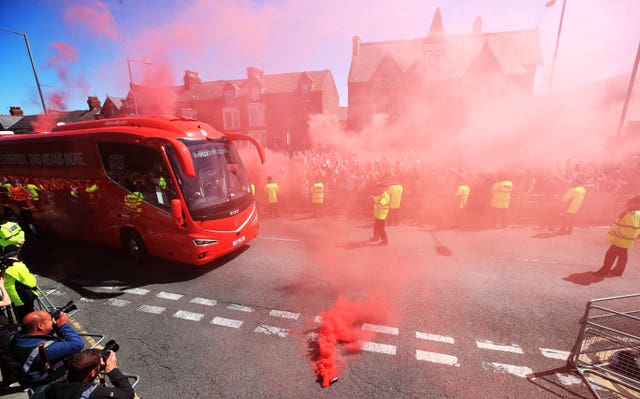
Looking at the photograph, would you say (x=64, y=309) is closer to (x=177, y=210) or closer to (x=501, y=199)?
(x=177, y=210)

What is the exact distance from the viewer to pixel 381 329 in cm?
466

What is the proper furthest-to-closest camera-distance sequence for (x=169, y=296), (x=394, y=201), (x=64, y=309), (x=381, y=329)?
(x=394, y=201)
(x=169, y=296)
(x=381, y=329)
(x=64, y=309)

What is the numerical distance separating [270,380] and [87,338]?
11.4 ft

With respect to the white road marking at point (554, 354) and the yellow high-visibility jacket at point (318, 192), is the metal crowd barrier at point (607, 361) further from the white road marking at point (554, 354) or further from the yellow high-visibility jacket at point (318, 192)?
the yellow high-visibility jacket at point (318, 192)

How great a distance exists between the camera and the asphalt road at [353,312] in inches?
145

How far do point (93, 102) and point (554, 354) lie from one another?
48.8m

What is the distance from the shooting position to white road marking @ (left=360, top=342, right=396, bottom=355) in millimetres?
4164

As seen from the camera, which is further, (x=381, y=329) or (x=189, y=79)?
(x=189, y=79)

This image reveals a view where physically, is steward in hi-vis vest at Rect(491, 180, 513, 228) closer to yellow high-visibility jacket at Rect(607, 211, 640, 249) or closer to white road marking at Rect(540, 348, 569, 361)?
yellow high-visibility jacket at Rect(607, 211, 640, 249)

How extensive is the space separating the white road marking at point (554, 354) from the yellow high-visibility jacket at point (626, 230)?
3.77m

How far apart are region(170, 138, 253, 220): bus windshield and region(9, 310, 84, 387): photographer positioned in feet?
11.2

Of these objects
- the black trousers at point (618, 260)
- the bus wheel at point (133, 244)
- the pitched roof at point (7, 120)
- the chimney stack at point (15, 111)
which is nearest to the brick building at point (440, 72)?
the black trousers at point (618, 260)

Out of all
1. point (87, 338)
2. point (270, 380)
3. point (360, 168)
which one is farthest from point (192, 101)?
point (270, 380)

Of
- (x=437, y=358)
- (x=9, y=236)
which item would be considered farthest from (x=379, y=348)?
(x=9, y=236)
